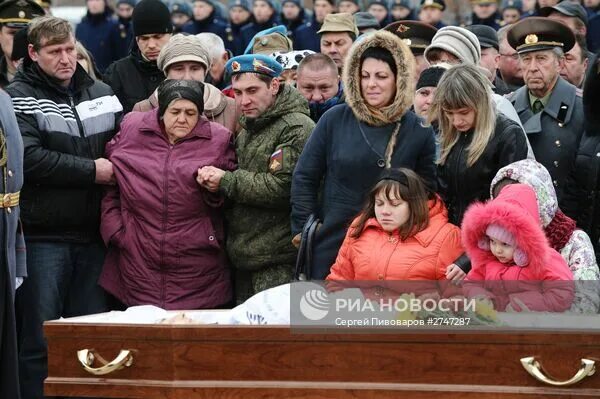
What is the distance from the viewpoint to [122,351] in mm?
5508

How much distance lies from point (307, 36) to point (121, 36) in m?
2.91

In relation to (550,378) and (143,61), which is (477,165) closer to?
(550,378)

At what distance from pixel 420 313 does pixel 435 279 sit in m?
Result: 0.93

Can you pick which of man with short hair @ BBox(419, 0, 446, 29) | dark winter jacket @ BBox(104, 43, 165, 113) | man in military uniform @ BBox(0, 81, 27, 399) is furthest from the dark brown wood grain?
man with short hair @ BBox(419, 0, 446, 29)

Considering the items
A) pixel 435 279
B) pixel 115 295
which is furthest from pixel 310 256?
pixel 115 295

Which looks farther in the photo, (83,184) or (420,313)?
(83,184)

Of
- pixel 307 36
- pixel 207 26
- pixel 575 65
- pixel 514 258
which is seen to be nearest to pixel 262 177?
pixel 514 258

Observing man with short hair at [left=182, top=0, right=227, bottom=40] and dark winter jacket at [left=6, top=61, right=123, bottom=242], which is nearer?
dark winter jacket at [left=6, top=61, right=123, bottom=242]

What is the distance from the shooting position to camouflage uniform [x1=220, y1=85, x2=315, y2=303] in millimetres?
7223

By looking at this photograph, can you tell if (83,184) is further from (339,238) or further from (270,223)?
(339,238)

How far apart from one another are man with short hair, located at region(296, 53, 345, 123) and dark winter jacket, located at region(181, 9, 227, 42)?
982 cm

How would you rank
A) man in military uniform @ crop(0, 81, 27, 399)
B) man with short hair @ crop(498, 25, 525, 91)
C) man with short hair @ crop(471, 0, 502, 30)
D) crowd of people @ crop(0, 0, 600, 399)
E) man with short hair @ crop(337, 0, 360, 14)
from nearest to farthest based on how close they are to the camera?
crowd of people @ crop(0, 0, 600, 399) < man in military uniform @ crop(0, 81, 27, 399) < man with short hair @ crop(498, 25, 525, 91) < man with short hair @ crop(337, 0, 360, 14) < man with short hair @ crop(471, 0, 502, 30)

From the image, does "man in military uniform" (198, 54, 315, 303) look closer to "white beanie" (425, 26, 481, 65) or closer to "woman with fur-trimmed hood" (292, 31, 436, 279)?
"woman with fur-trimmed hood" (292, 31, 436, 279)

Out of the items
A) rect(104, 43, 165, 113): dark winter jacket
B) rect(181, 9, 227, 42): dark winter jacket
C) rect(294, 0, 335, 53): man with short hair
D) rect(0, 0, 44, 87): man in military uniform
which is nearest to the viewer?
rect(104, 43, 165, 113): dark winter jacket
